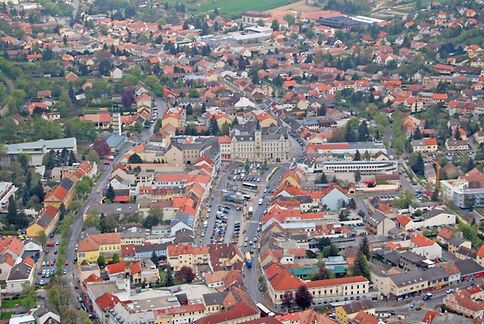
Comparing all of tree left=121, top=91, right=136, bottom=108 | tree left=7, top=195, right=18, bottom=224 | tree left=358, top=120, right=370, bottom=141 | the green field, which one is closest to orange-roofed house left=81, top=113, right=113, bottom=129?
tree left=121, top=91, right=136, bottom=108

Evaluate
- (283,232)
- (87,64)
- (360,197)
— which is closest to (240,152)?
(360,197)

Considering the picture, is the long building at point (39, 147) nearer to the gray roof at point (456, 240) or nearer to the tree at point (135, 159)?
the tree at point (135, 159)

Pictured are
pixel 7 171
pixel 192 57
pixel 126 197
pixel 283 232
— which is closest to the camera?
pixel 283 232

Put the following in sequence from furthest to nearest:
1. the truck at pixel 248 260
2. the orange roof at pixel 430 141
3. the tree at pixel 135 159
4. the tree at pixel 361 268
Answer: the orange roof at pixel 430 141 < the tree at pixel 135 159 < the truck at pixel 248 260 < the tree at pixel 361 268

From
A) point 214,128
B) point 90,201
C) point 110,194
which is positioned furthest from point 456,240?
point 214,128

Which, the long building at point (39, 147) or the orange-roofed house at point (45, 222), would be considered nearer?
the orange-roofed house at point (45, 222)

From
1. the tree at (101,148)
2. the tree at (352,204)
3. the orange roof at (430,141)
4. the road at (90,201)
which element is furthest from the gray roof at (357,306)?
the tree at (101,148)

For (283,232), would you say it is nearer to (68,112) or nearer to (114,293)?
(114,293)
